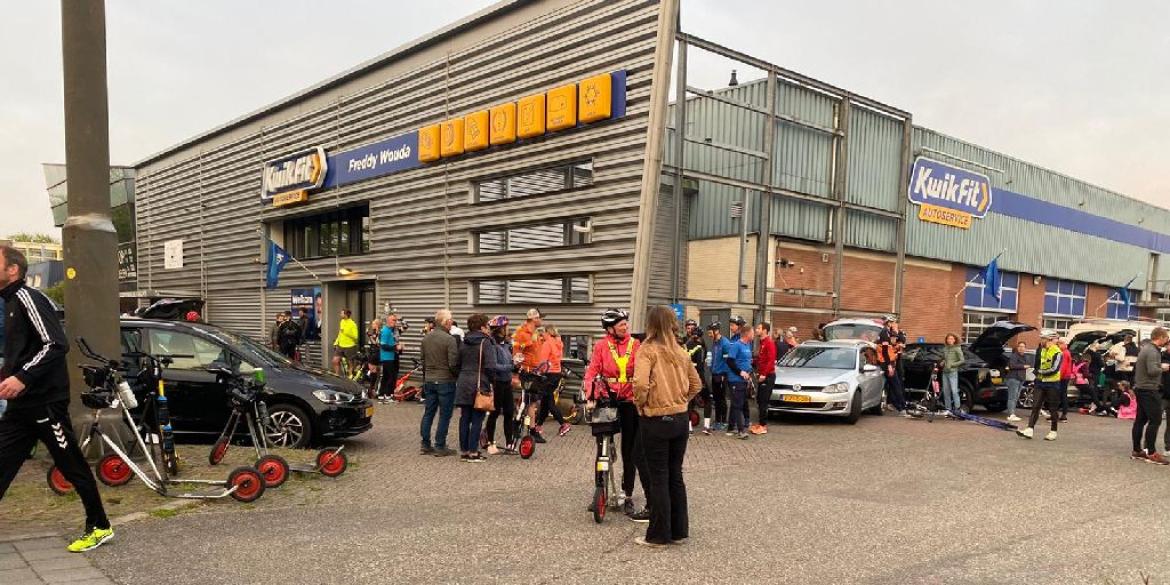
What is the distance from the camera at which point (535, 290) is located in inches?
658

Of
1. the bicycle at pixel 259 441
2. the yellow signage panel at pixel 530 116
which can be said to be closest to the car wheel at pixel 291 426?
the bicycle at pixel 259 441

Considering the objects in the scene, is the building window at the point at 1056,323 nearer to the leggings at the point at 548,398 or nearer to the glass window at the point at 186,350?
the leggings at the point at 548,398

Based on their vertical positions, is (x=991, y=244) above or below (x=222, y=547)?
above

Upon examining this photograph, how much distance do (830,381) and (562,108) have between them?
7.57 meters

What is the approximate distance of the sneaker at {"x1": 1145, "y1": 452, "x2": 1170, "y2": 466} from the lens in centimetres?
986

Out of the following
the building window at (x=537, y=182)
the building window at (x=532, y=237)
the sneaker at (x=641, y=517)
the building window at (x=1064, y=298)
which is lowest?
the sneaker at (x=641, y=517)

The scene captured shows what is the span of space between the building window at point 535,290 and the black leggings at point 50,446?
10952mm

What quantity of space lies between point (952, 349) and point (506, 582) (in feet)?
41.4

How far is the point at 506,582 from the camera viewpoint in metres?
4.67

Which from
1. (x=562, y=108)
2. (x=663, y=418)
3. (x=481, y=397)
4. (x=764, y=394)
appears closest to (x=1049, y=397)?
(x=764, y=394)

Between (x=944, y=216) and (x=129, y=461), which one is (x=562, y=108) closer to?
(x=129, y=461)

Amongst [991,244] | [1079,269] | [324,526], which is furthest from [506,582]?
[1079,269]

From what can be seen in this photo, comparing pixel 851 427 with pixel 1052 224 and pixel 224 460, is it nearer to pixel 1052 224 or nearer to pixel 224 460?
pixel 224 460

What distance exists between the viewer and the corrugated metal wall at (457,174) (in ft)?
48.1
